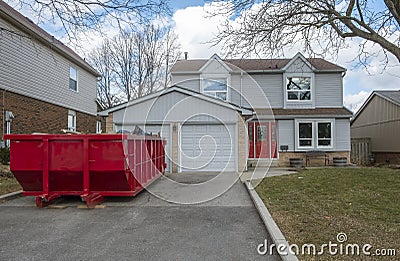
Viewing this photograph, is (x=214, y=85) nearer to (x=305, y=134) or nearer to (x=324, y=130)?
(x=305, y=134)

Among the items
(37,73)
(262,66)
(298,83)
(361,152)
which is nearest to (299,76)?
(298,83)

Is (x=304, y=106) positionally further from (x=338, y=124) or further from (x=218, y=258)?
(x=218, y=258)

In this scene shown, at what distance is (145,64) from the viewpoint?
29719 millimetres

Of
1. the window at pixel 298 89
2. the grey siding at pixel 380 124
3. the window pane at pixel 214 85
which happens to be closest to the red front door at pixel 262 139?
the window at pixel 298 89

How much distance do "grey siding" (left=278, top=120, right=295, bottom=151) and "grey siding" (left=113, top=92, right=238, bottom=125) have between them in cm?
450

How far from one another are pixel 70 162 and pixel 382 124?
21842mm

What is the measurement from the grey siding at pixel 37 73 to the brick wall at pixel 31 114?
11.5 inches

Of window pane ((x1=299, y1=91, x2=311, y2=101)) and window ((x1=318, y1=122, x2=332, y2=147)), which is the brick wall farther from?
window ((x1=318, y1=122, x2=332, y2=147))

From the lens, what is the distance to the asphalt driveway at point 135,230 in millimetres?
4395

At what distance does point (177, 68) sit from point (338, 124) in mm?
9626

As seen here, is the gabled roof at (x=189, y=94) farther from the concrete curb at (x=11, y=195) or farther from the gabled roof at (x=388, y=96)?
the gabled roof at (x=388, y=96)

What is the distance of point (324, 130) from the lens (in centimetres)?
1738

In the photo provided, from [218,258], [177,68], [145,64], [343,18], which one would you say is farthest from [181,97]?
[145,64]

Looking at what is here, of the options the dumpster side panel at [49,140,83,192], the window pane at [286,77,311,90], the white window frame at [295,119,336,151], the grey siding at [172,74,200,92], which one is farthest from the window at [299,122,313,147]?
the dumpster side panel at [49,140,83,192]
